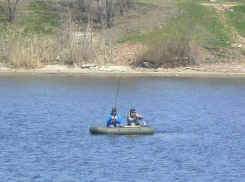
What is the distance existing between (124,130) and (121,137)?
38cm

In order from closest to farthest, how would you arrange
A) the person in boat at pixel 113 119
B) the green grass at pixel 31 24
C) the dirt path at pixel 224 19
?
the person in boat at pixel 113 119
the green grass at pixel 31 24
the dirt path at pixel 224 19

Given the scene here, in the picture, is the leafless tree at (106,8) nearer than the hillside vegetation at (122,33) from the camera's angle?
No

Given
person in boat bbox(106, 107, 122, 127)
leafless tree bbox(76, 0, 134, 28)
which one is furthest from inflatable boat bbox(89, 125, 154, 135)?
leafless tree bbox(76, 0, 134, 28)

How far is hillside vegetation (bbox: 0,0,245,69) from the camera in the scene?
38906mm

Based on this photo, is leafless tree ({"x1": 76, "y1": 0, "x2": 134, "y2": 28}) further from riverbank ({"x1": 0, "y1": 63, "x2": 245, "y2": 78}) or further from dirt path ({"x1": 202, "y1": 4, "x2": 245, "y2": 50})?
dirt path ({"x1": 202, "y1": 4, "x2": 245, "y2": 50})

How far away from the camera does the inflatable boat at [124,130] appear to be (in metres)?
20.2

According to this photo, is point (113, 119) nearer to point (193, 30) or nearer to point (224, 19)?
point (193, 30)

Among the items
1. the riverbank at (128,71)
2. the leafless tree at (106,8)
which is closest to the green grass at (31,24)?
the leafless tree at (106,8)

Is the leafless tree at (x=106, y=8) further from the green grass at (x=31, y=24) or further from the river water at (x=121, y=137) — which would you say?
the river water at (x=121, y=137)

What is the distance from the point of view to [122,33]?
43250 mm

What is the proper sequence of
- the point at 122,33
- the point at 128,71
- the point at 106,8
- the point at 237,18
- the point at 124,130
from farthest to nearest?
1. the point at 237,18
2. the point at 106,8
3. the point at 122,33
4. the point at 128,71
5. the point at 124,130

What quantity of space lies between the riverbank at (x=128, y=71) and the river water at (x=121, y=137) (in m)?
2.11

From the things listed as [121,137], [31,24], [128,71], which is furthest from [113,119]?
[31,24]

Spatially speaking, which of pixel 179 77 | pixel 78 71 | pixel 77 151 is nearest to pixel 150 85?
pixel 179 77
